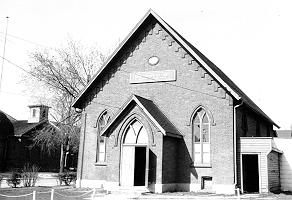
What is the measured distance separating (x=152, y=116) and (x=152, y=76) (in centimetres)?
413

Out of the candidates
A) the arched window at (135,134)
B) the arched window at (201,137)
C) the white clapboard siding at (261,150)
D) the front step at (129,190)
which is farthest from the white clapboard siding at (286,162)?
the front step at (129,190)

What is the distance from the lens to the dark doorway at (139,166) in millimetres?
23250

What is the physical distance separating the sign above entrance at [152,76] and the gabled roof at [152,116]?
176cm

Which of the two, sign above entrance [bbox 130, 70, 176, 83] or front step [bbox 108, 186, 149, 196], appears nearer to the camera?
front step [bbox 108, 186, 149, 196]

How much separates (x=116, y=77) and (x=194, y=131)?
6853 millimetres

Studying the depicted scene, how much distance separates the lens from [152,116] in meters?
21.1

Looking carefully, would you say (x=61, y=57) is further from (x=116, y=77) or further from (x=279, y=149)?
(x=279, y=149)

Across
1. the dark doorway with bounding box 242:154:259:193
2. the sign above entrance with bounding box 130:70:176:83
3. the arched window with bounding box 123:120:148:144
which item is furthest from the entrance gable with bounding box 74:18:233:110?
the dark doorway with bounding box 242:154:259:193

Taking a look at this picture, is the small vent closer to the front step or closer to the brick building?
the brick building

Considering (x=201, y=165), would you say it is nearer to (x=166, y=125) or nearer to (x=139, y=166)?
(x=166, y=125)

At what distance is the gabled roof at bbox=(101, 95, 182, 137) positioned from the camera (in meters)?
21.1

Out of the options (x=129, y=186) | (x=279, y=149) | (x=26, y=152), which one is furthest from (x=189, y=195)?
(x=26, y=152)

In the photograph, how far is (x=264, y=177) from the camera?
21141 mm

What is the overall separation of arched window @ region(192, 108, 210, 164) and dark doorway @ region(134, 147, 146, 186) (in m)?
3.52
